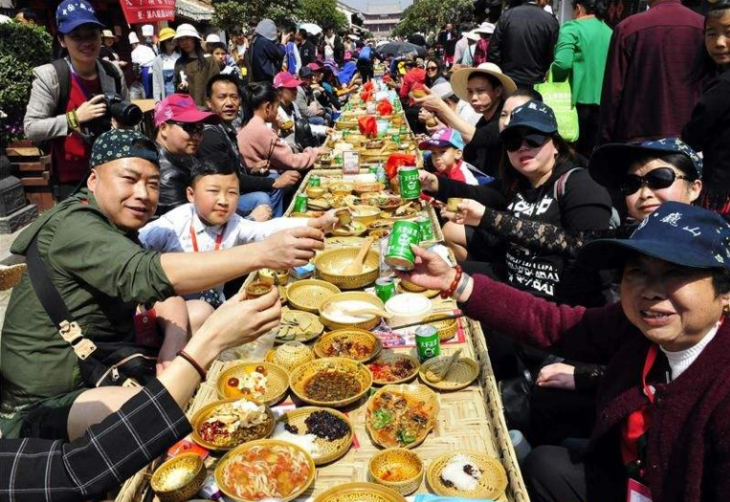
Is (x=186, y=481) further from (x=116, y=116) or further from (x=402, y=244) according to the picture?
(x=116, y=116)

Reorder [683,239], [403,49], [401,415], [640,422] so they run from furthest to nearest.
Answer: [403,49] → [401,415] → [640,422] → [683,239]

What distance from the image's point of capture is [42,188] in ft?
23.3

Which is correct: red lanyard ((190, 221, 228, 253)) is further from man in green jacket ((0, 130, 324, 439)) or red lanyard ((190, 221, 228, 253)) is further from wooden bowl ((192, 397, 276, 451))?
wooden bowl ((192, 397, 276, 451))

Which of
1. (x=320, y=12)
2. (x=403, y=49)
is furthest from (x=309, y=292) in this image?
(x=320, y=12)

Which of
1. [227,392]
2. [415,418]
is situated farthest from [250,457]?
[415,418]

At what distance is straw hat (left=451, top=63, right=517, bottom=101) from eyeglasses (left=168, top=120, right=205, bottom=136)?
104 inches

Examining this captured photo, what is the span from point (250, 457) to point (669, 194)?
7.51 feet

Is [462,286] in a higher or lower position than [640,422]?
higher

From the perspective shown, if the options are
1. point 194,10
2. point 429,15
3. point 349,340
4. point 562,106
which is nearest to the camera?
point 349,340

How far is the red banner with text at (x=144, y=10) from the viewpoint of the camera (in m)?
12.0

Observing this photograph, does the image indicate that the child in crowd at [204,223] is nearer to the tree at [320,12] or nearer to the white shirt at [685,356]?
the white shirt at [685,356]

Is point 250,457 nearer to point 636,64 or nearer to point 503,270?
point 503,270

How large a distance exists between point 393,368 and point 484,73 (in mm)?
3667

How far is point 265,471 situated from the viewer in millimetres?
1976
